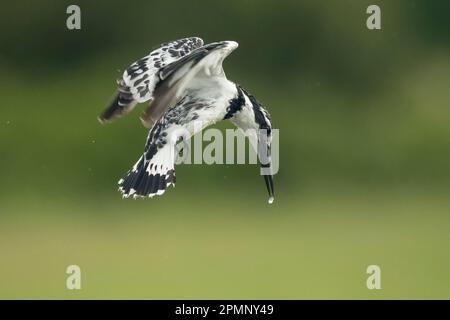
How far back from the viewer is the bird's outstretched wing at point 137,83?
5.02 metres

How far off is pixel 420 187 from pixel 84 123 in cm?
249

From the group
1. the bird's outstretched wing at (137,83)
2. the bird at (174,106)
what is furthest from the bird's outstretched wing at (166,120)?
the bird's outstretched wing at (137,83)

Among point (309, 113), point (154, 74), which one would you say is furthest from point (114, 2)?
point (154, 74)

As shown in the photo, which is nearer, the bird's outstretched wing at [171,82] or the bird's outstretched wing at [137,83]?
the bird's outstretched wing at [171,82]

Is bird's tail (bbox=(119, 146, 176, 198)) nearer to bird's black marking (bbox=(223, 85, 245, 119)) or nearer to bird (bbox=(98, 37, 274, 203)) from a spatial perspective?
bird (bbox=(98, 37, 274, 203))

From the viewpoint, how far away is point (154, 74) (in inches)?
196

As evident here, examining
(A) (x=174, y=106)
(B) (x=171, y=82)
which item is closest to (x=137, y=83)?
(A) (x=174, y=106)

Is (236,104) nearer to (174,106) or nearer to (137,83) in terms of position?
(174,106)

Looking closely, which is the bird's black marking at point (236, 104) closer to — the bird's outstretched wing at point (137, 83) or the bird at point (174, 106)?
the bird at point (174, 106)

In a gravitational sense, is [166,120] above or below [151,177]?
above

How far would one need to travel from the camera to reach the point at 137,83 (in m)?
5.07

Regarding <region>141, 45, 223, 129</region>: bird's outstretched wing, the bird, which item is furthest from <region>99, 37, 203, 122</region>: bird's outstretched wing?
<region>141, 45, 223, 129</region>: bird's outstretched wing

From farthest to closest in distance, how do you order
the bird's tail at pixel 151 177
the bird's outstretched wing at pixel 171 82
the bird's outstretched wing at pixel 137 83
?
the bird's outstretched wing at pixel 137 83
the bird's tail at pixel 151 177
the bird's outstretched wing at pixel 171 82

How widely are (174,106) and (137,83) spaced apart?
17 cm
